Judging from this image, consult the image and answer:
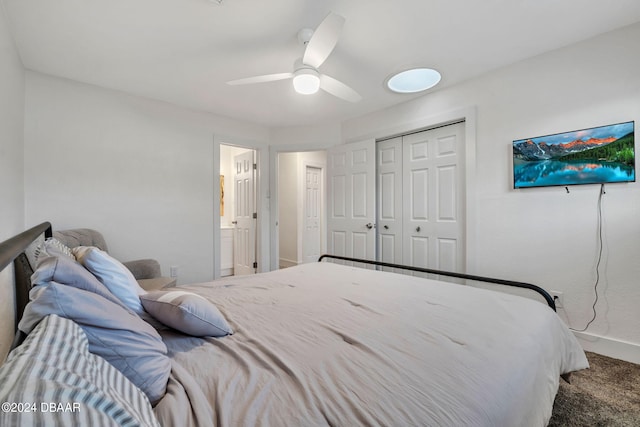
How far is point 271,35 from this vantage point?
1978 mm

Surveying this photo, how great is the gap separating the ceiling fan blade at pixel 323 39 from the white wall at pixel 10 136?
1.90 m

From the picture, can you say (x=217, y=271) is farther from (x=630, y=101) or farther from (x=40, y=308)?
(x=630, y=101)

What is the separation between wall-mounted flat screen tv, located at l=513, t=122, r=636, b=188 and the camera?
1933mm

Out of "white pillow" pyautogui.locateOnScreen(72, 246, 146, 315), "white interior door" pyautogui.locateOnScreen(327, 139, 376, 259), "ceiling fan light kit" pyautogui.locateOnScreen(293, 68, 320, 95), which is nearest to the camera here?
"white pillow" pyautogui.locateOnScreen(72, 246, 146, 315)

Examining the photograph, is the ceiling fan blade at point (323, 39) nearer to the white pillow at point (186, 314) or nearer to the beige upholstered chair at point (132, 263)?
the white pillow at point (186, 314)

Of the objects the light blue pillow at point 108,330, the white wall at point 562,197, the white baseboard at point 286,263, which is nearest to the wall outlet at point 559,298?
the white wall at point 562,197

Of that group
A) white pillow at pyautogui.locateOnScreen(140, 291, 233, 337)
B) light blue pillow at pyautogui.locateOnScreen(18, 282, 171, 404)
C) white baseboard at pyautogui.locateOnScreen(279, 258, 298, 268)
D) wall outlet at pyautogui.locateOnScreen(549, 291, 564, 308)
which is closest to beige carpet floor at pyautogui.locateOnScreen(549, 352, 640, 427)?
wall outlet at pyautogui.locateOnScreen(549, 291, 564, 308)

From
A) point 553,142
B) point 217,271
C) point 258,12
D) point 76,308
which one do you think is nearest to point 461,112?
point 553,142

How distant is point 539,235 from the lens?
2.30 m

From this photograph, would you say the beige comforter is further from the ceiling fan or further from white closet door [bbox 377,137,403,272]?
white closet door [bbox 377,137,403,272]

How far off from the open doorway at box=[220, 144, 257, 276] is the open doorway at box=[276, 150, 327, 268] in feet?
3.14

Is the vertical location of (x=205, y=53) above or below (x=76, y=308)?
above

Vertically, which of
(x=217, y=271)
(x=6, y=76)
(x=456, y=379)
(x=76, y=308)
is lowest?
(x=217, y=271)

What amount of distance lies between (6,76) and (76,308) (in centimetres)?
220
